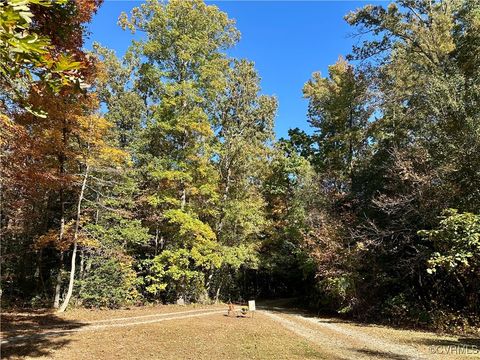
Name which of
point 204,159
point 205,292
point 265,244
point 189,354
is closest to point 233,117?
point 204,159

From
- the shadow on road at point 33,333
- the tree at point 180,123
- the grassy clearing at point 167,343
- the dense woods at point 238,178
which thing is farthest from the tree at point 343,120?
the shadow on road at point 33,333

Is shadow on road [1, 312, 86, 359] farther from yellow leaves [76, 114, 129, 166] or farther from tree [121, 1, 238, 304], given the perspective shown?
tree [121, 1, 238, 304]

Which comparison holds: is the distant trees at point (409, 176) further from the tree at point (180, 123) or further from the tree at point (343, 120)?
the tree at point (180, 123)

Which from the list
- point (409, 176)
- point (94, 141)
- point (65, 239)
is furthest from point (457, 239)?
point (65, 239)

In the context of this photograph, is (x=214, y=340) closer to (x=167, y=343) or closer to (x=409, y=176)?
(x=167, y=343)

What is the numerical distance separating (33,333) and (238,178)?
18.0 metres

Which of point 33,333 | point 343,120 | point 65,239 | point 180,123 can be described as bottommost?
point 33,333

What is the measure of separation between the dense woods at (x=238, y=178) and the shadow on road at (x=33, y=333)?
272 centimetres

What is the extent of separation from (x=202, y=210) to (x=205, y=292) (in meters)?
5.15

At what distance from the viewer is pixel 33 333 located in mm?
9977

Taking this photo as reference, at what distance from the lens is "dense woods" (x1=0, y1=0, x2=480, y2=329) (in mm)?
13203

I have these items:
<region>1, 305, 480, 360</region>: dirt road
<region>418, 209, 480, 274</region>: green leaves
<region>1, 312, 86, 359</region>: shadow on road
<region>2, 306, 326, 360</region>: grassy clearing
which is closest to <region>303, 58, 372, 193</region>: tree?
<region>418, 209, 480, 274</region>: green leaves

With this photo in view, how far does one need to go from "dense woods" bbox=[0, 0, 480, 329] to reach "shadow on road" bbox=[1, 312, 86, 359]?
8.93ft

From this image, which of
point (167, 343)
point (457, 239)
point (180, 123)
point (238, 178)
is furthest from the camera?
point (238, 178)
